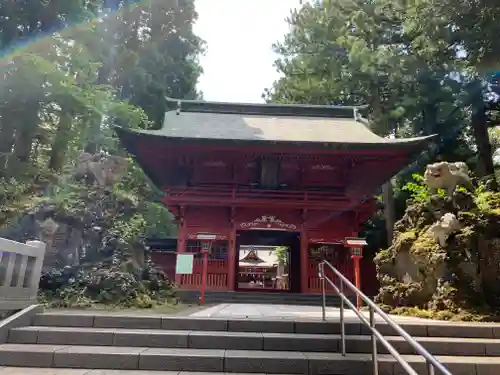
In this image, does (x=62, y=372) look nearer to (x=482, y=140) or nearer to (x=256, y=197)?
(x=256, y=197)

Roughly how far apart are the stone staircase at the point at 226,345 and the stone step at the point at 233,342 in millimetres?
11

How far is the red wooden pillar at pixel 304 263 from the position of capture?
1059 centimetres

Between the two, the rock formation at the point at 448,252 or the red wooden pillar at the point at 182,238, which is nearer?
the rock formation at the point at 448,252

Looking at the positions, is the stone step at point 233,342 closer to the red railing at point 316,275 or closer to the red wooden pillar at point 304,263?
the red railing at point 316,275

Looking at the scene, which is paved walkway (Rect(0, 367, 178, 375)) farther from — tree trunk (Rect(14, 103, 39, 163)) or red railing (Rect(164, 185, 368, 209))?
tree trunk (Rect(14, 103, 39, 163))

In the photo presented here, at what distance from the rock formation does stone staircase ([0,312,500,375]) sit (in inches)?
72.4

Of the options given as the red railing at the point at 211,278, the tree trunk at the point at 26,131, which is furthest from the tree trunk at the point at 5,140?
the red railing at the point at 211,278

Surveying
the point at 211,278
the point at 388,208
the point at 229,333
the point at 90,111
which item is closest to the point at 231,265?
the point at 211,278

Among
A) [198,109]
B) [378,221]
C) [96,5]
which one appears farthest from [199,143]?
[378,221]

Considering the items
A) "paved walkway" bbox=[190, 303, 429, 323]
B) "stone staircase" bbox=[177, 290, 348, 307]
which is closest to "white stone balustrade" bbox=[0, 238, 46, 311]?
"paved walkway" bbox=[190, 303, 429, 323]

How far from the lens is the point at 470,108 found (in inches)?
647

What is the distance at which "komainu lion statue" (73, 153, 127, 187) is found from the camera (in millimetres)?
9562

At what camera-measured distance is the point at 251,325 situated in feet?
16.2

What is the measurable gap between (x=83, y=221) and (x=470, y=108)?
53.4ft
